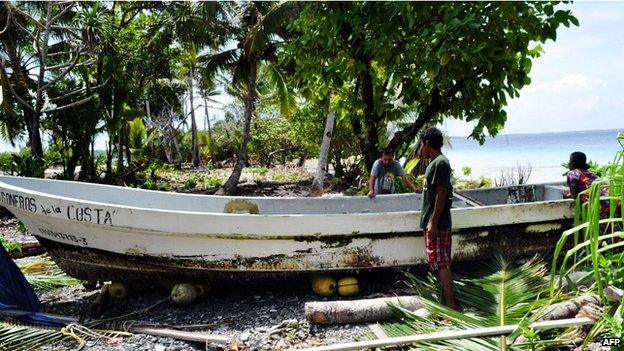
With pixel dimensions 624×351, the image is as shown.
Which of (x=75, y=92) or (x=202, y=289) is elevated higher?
(x=75, y=92)

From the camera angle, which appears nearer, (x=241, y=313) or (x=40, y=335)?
(x=40, y=335)

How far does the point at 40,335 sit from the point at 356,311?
2826 mm

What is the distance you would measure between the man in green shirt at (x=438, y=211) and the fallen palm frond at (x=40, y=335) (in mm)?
2900

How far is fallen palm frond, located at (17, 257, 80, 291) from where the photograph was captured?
6.38 m

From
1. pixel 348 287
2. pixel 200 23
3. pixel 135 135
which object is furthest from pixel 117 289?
pixel 135 135

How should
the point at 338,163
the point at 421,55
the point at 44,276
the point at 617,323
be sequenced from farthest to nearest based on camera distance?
the point at 338,163
the point at 44,276
the point at 421,55
the point at 617,323

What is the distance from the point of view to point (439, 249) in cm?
462

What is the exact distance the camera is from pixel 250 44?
570 inches

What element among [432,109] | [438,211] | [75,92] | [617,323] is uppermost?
[75,92]

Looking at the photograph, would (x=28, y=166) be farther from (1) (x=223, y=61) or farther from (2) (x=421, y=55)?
(2) (x=421, y=55)

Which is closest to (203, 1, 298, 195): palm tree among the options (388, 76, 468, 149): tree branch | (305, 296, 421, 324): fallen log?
(388, 76, 468, 149): tree branch

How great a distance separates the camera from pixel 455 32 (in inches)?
221

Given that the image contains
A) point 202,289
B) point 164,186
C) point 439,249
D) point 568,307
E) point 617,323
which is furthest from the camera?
point 164,186

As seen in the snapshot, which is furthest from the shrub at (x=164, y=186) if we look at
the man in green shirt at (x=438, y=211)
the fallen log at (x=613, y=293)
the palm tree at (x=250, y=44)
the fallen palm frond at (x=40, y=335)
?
the fallen log at (x=613, y=293)
